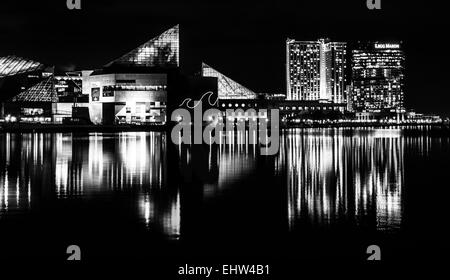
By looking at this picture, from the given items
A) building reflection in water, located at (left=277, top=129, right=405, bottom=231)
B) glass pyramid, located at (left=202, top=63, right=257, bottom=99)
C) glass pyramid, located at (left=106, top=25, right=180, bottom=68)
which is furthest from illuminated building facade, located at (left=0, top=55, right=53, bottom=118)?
building reflection in water, located at (left=277, top=129, right=405, bottom=231)

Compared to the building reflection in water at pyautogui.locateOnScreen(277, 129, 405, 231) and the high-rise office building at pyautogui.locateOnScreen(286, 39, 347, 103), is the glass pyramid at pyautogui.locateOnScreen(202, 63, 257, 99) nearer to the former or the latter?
the high-rise office building at pyautogui.locateOnScreen(286, 39, 347, 103)

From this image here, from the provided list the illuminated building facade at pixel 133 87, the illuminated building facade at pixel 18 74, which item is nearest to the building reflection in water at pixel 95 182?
the illuminated building facade at pixel 133 87

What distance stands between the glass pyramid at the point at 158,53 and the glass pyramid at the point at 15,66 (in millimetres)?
20470

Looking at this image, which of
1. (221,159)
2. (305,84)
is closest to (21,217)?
(221,159)

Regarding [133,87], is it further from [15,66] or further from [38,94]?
[15,66]

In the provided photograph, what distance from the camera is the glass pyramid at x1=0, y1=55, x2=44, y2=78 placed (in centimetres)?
11238

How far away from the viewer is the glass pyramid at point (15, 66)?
11238 cm

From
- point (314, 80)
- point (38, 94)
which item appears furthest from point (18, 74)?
point (314, 80)

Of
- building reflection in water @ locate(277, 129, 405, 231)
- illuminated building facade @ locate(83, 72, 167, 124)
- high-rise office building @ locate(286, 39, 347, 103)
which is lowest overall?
building reflection in water @ locate(277, 129, 405, 231)

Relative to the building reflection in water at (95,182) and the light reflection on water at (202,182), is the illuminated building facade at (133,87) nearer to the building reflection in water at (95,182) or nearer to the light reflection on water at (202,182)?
the light reflection on water at (202,182)

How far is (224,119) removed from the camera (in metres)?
110

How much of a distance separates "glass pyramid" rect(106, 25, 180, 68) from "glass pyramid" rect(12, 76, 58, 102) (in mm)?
11002

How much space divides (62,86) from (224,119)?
2796 centimetres

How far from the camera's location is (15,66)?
373ft
